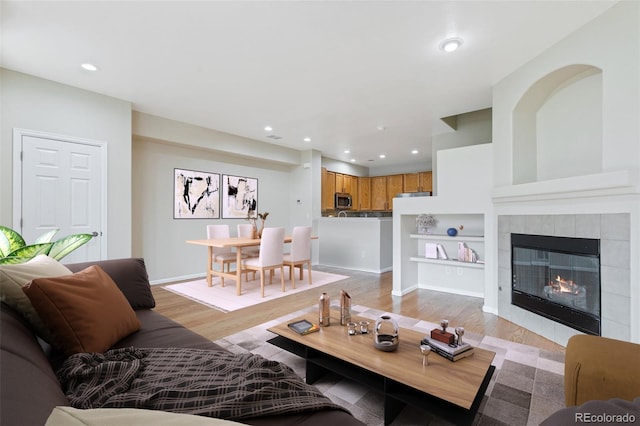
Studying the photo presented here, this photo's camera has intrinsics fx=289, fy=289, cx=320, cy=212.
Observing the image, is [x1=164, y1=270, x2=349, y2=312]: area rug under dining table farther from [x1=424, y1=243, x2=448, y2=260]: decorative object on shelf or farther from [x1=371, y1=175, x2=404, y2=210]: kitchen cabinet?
[x1=371, y1=175, x2=404, y2=210]: kitchen cabinet

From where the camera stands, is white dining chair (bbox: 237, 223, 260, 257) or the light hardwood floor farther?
white dining chair (bbox: 237, 223, 260, 257)

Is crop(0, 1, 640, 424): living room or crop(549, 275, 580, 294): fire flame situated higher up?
crop(0, 1, 640, 424): living room

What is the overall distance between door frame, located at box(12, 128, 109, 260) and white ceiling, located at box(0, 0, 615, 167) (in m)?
0.63

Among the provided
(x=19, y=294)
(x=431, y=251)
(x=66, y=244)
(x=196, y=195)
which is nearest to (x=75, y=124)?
(x=196, y=195)

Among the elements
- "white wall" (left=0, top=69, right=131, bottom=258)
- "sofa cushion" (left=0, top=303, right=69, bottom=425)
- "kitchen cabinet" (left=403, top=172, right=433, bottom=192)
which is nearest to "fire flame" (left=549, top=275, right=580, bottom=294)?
"sofa cushion" (left=0, top=303, right=69, bottom=425)

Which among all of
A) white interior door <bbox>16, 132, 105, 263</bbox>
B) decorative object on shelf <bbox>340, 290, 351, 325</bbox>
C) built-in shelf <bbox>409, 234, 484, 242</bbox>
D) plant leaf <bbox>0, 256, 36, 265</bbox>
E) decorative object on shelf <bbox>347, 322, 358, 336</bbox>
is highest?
white interior door <bbox>16, 132, 105, 263</bbox>

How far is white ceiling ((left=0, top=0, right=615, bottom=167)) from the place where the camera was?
2125 millimetres

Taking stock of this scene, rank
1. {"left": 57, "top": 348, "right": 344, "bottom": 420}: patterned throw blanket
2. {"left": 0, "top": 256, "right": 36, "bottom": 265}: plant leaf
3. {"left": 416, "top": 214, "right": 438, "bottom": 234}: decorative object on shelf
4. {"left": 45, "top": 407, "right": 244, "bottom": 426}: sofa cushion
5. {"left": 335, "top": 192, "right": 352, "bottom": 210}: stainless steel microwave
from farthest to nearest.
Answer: {"left": 335, "top": 192, "right": 352, "bottom": 210}: stainless steel microwave
{"left": 416, "top": 214, "right": 438, "bottom": 234}: decorative object on shelf
{"left": 0, "top": 256, "right": 36, "bottom": 265}: plant leaf
{"left": 57, "top": 348, "right": 344, "bottom": 420}: patterned throw blanket
{"left": 45, "top": 407, "right": 244, "bottom": 426}: sofa cushion

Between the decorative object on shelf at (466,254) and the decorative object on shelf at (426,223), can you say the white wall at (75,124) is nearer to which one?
the decorative object on shelf at (426,223)

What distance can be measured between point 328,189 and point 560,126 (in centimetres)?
490

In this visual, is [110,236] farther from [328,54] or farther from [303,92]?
[328,54]

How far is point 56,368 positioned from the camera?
1159 millimetres

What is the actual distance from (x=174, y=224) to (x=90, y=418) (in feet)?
16.6

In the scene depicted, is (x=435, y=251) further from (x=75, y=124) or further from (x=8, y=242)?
(x=75, y=124)
